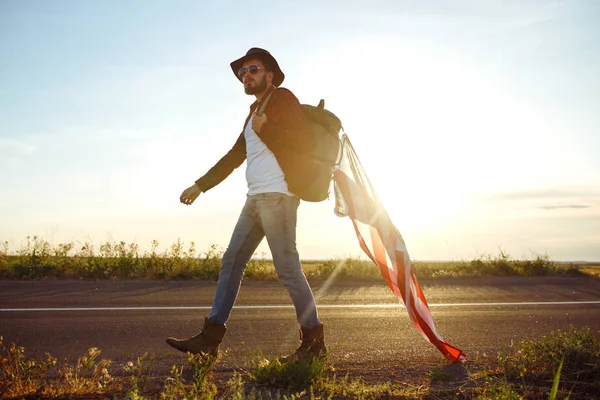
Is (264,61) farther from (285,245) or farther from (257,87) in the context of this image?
(285,245)

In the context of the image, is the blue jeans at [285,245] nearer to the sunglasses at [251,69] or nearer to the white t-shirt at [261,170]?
the white t-shirt at [261,170]

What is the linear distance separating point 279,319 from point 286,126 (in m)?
3.51

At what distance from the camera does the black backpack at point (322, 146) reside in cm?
479

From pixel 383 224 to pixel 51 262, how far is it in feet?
28.9

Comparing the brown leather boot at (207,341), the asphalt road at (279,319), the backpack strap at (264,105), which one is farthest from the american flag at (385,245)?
the brown leather boot at (207,341)

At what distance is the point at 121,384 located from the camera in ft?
14.1

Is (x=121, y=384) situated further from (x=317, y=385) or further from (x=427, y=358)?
(x=427, y=358)

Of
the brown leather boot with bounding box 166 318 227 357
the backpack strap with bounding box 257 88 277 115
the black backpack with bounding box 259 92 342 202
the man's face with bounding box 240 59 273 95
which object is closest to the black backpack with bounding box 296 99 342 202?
the black backpack with bounding box 259 92 342 202

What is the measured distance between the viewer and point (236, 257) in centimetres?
502

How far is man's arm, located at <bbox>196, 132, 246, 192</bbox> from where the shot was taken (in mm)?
5430

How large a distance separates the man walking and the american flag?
58cm

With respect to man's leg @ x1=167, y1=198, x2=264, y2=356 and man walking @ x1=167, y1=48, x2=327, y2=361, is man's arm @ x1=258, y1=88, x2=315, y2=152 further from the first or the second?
man's leg @ x1=167, y1=198, x2=264, y2=356

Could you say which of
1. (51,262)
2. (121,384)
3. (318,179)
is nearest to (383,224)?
(318,179)

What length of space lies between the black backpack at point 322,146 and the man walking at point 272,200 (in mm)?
78
